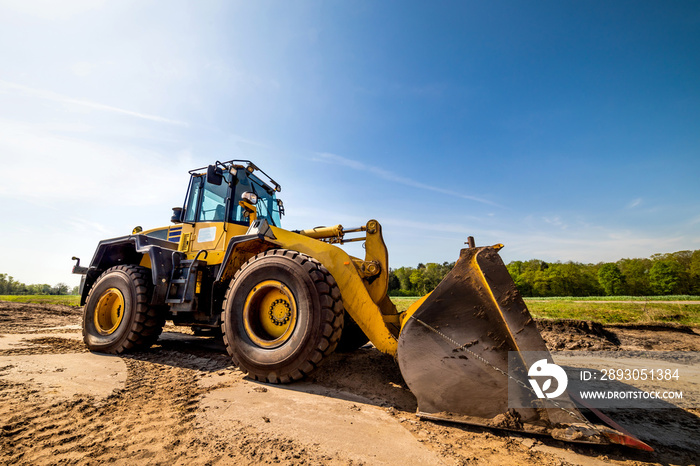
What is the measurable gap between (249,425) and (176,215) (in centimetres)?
478

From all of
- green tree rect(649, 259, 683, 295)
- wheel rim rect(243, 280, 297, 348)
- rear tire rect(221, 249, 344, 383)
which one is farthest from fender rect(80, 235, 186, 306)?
green tree rect(649, 259, 683, 295)

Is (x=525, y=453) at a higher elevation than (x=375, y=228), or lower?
lower

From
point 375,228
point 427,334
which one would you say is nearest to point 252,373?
point 427,334

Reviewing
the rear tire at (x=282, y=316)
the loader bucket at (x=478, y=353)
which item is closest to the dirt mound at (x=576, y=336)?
the loader bucket at (x=478, y=353)

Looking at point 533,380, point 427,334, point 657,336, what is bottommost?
point 657,336

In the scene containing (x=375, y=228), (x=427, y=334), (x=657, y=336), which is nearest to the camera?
(x=427, y=334)

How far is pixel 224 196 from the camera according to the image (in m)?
5.16

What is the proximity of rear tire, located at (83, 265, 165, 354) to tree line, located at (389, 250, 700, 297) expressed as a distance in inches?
1771

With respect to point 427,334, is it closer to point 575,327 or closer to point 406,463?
point 406,463

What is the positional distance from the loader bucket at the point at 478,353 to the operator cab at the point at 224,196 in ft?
10.9

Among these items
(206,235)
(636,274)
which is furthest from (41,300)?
(636,274)

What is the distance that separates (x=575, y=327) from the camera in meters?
8.56

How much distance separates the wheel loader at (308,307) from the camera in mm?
2357

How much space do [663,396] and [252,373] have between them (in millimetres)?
4566
